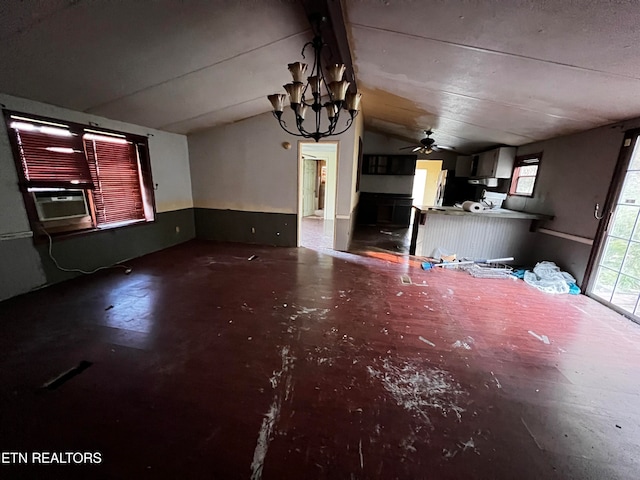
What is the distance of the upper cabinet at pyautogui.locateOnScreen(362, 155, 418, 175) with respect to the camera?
7727 mm

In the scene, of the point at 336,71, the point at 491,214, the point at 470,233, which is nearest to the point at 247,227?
the point at 336,71

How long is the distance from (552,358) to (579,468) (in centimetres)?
101

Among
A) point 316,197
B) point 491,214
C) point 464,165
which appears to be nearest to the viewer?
point 491,214

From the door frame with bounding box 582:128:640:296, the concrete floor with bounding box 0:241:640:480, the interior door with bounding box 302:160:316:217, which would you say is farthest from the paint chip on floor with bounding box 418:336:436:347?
the interior door with bounding box 302:160:316:217

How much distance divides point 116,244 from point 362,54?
4.39m

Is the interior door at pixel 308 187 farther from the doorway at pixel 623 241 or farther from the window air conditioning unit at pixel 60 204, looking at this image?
the doorway at pixel 623 241

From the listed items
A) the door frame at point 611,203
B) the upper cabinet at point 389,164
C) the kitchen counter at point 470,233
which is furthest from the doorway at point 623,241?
the upper cabinet at point 389,164

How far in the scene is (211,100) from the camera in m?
3.66

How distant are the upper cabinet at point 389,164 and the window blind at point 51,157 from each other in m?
6.60

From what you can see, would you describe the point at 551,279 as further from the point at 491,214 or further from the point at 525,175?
the point at 525,175

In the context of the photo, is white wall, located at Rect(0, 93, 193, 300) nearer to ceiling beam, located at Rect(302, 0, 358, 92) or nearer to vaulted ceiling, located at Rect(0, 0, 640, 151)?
vaulted ceiling, located at Rect(0, 0, 640, 151)

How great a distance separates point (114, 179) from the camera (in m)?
3.94

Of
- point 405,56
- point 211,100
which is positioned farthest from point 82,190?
point 405,56

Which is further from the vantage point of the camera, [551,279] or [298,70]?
[551,279]
